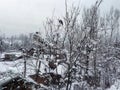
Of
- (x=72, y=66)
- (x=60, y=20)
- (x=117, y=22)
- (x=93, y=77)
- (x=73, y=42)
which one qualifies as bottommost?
(x=93, y=77)

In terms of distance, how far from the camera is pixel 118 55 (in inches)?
824

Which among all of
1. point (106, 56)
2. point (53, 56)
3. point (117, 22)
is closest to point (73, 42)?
point (53, 56)

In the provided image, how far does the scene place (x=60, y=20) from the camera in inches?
283

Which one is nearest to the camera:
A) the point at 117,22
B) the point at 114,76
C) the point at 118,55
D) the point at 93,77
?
the point at 93,77

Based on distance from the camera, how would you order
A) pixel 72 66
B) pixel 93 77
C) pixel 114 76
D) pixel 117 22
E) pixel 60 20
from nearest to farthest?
pixel 72 66
pixel 60 20
pixel 93 77
pixel 114 76
pixel 117 22

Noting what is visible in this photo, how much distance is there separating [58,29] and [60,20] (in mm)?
756

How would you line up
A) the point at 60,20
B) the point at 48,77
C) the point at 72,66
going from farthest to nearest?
the point at 48,77, the point at 60,20, the point at 72,66

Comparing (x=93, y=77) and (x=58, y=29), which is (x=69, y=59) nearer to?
(x=58, y=29)

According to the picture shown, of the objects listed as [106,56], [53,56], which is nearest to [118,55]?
[106,56]

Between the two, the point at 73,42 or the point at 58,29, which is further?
the point at 58,29

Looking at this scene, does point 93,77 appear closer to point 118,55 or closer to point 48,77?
point 48,77

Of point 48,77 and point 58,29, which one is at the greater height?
point 58,29

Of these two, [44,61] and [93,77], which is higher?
[44,61]

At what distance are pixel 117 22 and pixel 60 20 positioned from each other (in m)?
38.0
